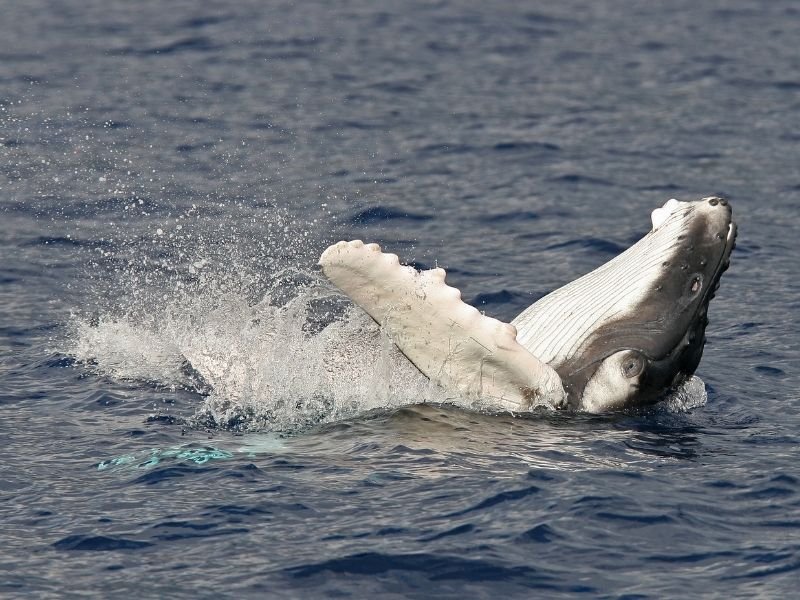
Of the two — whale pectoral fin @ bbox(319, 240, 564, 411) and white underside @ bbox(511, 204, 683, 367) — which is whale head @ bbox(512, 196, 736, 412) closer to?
white underside @ bbox(511, 204, 683, 367)

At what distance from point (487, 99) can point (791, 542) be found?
71.8 ft

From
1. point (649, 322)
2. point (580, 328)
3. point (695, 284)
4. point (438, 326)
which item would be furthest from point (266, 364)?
point (695, 284)

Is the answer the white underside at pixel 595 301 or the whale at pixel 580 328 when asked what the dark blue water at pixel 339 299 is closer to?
the whale at pixel 580 328

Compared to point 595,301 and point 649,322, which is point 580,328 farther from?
point 649,322

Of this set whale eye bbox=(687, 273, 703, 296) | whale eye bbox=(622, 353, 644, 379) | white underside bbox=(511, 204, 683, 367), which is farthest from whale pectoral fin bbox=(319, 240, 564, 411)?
whale eye bbox=(687, 273, 703, 296)

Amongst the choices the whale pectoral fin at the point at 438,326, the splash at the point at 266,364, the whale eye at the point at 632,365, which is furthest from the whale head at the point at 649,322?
the splash at the point at 266,364

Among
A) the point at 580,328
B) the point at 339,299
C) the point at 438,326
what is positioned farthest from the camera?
the point at 339,299

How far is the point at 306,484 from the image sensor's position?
13.4 metres

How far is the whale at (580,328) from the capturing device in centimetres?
1436

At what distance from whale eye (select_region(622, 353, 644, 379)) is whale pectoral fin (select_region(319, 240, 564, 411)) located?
0.74 m

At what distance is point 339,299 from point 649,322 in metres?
6.48

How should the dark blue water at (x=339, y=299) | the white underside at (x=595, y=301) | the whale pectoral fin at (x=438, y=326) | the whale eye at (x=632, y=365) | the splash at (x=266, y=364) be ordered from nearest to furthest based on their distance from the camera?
the dark blue water at (x=339, y=299)
the whale pectoral fin at (x=438, y=326)
the whale eye at (x=632, y=365)
the white underside at (x=595, y=301)
the splash at (x=266, y=364)

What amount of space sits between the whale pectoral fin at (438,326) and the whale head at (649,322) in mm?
419

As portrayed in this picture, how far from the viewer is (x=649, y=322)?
14.8 metres
